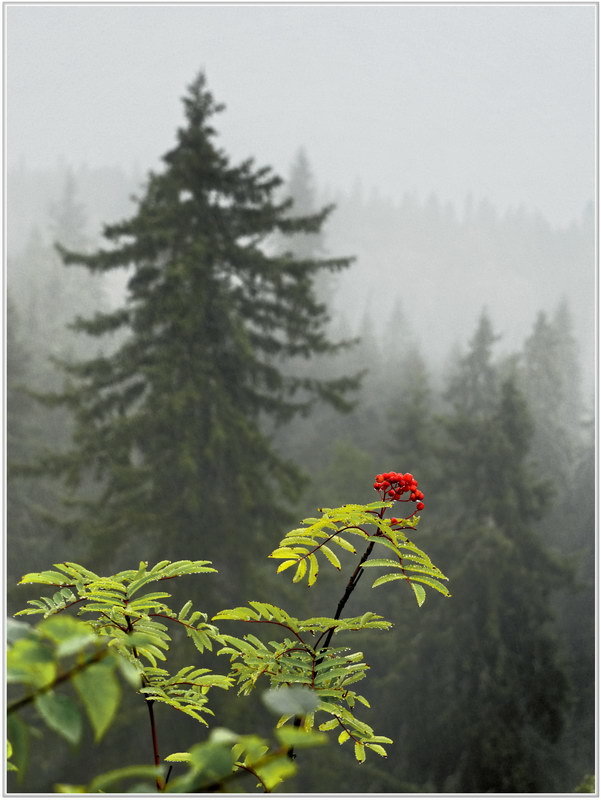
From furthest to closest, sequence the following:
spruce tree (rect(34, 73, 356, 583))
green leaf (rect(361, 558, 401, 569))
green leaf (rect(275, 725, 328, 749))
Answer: spruce tree (rect(34, 73, 356, 583)), green leaf (rect(361, 558, 401, 569)), green leaf (rect(275, 725, 328, 749))

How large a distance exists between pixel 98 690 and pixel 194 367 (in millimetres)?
8915

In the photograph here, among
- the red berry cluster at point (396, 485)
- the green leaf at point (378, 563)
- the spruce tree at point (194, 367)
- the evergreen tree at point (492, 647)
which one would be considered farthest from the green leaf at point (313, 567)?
the evergreen tree at point (492, 647)

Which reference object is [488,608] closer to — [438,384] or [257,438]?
[257,438]

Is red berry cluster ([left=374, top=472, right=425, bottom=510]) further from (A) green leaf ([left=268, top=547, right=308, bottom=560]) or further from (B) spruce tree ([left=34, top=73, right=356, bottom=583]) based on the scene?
(B) spruce tree ([left=34, top=73, right=356, bottom=583])

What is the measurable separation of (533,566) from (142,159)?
118m

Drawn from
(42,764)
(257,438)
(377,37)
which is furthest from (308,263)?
(42,764)

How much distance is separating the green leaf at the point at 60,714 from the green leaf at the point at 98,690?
0.02 metres

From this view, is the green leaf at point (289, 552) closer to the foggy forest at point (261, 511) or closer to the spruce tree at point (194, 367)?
the foggy forest at point (261, 511)

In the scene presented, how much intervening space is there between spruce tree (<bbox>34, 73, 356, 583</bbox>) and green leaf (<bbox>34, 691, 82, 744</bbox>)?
7.85 meters

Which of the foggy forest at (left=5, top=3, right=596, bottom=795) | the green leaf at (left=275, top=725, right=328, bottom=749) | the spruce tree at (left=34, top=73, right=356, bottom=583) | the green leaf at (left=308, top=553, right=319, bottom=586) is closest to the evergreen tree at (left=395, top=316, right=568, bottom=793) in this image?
the foggy forest at (left=5, top=3, right=596, bottom=795)

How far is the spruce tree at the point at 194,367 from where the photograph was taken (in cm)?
891

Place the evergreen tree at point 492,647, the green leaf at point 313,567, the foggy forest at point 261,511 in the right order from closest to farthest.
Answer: the green leaf at point 313,567
the foggy forest at point 261,511
the evergreen tree at point 492,647

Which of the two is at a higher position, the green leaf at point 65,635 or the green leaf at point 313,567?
the green leaf at point 65,635

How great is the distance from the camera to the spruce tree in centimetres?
891
